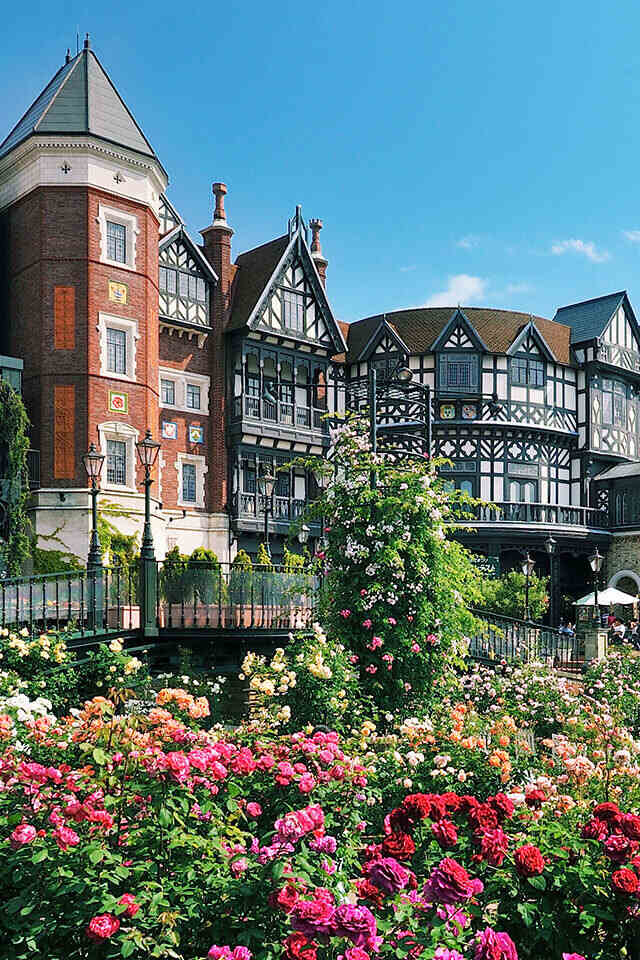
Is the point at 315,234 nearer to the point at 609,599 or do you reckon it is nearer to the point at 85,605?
the point at 609,599

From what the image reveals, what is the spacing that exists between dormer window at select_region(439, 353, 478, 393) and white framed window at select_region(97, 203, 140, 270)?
17.0 meters

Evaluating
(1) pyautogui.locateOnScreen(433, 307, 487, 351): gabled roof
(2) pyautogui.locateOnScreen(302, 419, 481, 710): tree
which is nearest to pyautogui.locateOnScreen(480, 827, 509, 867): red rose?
(2) pyautogui.locateOnScreen(302, 419, 481, 710): tree

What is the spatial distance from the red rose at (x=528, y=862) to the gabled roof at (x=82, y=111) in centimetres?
2833

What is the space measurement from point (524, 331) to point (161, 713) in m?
38.8

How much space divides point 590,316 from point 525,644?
99.5 feet

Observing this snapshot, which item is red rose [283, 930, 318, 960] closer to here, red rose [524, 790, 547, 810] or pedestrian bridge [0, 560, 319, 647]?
red rose [524, 790, 547, 810]

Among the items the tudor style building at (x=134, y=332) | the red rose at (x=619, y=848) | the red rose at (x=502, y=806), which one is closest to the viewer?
→ the red rose at (x=619, y=848)

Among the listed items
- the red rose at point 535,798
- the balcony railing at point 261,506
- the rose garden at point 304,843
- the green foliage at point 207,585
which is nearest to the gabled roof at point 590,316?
the balcony railing at point 261,506

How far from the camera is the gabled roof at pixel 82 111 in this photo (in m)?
28.8

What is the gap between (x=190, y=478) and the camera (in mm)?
34594

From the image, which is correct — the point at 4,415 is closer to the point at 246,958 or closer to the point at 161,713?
the point at 161,713

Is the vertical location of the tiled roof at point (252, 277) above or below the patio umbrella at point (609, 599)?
above

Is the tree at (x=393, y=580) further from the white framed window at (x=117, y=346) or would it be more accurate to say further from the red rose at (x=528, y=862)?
the white framed window at (x=117, y=346)

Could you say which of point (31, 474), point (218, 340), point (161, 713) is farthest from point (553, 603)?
point (161, 713)
